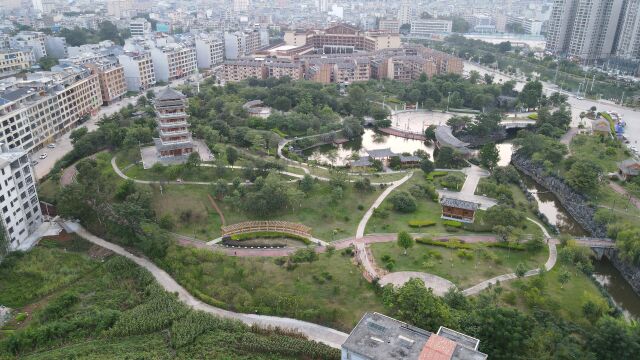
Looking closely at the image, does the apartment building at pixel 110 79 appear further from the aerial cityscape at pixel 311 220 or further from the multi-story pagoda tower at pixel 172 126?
the multi-story pagoda tower at pixel 172 126

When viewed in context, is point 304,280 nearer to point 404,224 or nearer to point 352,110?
point 404,224

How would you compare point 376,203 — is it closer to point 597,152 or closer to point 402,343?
point 402,343

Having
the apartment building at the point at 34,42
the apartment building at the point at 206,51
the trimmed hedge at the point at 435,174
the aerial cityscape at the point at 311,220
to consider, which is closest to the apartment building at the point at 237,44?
the apartment building at the point at 206,51

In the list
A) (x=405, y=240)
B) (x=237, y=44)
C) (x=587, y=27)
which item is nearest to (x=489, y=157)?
(x=405, y=240)

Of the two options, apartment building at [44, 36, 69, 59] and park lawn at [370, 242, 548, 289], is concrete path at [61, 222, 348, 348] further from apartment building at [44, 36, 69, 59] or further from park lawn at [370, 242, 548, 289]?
apartment building at [44, 36, 69, 59]

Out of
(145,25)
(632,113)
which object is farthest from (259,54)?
(632,113)

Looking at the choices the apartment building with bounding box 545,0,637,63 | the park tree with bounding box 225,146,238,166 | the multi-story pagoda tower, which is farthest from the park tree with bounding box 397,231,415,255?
the apartment building with bounding box 545,0,637,63

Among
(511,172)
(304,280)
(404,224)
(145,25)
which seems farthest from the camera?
(145,25)
